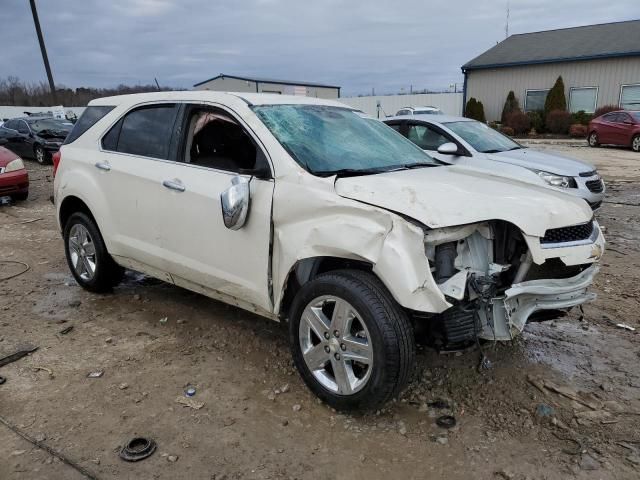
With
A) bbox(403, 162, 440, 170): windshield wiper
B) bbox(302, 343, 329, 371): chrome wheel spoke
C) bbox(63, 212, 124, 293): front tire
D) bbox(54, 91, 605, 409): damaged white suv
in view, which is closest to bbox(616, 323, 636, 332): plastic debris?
bbox(54, 91, 605, 409): damaged white suv

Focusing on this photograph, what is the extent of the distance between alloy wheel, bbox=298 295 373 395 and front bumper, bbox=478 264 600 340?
682 millimetres

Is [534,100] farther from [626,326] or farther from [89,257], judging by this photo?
[89,257]

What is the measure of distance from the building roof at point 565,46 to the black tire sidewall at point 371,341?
92.9ft

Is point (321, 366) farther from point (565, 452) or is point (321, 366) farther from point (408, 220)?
point (565, 452)

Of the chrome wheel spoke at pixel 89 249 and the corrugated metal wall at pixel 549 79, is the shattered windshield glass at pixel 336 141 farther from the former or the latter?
the corrugated metal wall at pixel 549 79

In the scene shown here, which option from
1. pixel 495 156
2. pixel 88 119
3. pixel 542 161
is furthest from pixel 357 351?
pixel 542 161

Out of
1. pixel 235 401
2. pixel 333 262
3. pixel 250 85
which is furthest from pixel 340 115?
pixel 250 85

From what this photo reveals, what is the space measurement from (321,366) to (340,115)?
2004 millimetres

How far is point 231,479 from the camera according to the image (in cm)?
266

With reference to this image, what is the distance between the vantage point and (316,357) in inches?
126

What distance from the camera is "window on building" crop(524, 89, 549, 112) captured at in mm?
29203

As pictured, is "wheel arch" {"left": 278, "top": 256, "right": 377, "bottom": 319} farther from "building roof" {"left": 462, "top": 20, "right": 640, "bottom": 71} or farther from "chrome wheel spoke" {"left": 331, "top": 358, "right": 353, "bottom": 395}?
"building roof" {"left": 462, "top": 20, "right": 640, "bottom": 71}

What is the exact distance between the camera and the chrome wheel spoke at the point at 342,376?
3066 millimetres

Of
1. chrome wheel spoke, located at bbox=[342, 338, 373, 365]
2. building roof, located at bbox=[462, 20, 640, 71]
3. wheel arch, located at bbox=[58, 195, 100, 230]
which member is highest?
building roof, located at bbox=[462, 20, 640, 71]
